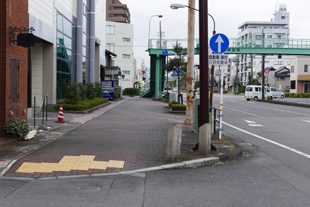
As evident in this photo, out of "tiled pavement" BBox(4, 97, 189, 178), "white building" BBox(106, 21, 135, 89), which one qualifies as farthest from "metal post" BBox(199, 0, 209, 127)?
"white building" BBox(106, 21, 135, 89)

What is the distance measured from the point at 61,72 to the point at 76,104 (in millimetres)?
2963

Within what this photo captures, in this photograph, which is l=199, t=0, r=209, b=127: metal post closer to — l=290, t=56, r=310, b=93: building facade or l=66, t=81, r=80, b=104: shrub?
l=66, t=81, r=80, b=104: shrub

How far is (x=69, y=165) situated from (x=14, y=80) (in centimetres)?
426

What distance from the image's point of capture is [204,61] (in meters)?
8.91

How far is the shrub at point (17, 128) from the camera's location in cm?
926

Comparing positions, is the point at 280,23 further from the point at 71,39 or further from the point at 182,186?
the point at 182,186

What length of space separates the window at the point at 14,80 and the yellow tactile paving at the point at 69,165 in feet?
11.2

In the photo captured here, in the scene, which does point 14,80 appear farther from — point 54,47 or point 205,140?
point 54,47

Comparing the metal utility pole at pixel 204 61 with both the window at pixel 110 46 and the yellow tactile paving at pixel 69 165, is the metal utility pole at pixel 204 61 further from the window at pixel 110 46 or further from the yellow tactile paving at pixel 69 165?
the window at pixel 110 46

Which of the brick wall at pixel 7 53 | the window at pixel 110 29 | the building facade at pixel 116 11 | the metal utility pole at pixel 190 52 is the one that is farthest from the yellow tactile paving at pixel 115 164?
the building facade at pixel 116 11

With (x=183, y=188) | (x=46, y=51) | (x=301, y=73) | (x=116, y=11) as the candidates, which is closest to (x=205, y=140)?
(x=183, y=188)

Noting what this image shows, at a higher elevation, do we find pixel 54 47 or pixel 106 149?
pixel 54 47

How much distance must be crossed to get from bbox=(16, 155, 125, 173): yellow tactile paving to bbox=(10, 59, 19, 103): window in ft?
11.2

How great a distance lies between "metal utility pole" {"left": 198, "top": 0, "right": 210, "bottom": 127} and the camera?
28.8 ft
